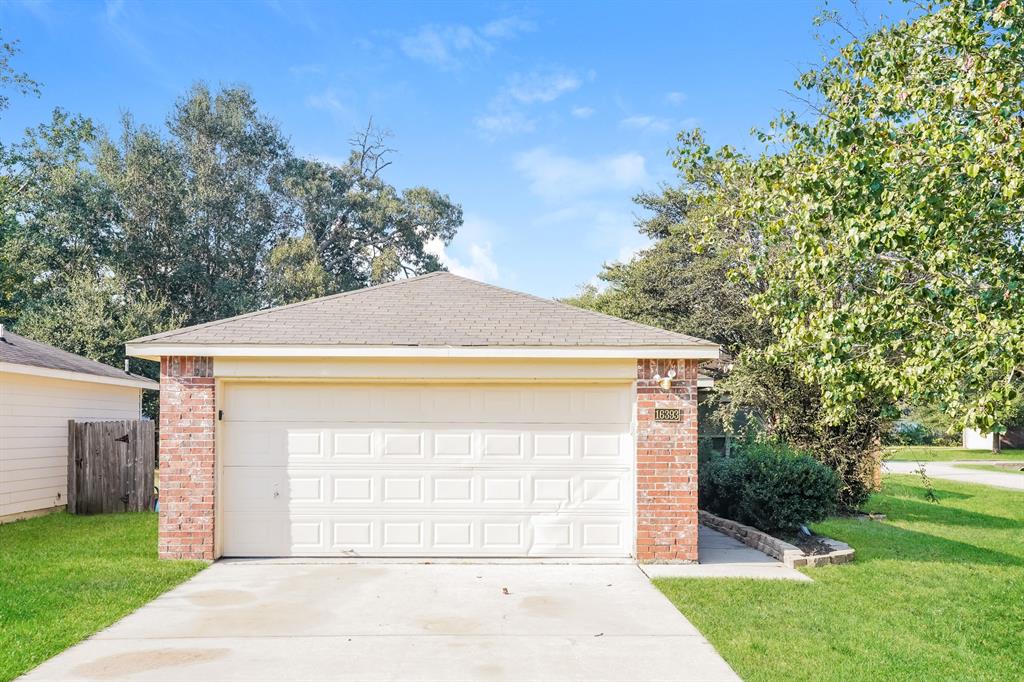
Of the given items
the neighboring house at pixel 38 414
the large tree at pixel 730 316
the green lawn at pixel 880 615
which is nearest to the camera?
the green lawn at pixel 880 615

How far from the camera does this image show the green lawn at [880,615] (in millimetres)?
5477

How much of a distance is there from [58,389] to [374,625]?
32.7 ft

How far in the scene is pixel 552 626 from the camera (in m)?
6.29

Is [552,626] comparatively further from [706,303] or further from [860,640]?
[706,303]

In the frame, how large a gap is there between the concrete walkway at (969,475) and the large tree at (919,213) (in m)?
14.6

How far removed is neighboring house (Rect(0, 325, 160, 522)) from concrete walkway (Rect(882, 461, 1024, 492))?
19029 mm

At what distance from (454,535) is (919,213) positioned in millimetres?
5984

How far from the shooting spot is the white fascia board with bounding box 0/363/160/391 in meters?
11.4

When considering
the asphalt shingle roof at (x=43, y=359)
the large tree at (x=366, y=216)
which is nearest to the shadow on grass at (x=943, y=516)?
the asphalt shingle roof at (x=43, y=359)

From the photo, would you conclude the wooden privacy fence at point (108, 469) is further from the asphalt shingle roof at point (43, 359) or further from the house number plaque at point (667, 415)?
the house number plaque at point (667, 415)

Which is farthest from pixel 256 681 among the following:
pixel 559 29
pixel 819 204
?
pixel 559 29

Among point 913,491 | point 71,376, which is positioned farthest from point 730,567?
point 913,491

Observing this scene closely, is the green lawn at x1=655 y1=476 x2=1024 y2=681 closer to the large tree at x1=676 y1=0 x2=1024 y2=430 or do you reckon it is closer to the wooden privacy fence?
the large tree at x1=676 y1=0 x2=1024 y2=430

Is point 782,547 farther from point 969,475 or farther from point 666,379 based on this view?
point 969,475
